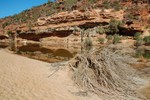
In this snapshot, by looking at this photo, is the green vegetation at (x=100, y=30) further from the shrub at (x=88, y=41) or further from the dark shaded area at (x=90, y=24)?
the shrub at (x=88, y=41)

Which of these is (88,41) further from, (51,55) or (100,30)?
(51,55)

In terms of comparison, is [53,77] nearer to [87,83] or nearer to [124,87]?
[87,83]

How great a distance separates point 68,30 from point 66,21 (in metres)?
2.28

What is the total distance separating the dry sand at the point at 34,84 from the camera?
976 centimetres

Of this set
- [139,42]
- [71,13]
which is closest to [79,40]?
[71,13]

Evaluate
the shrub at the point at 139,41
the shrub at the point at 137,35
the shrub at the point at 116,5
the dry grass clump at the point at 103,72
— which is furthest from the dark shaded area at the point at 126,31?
the dry grass clump at the point at 103,72

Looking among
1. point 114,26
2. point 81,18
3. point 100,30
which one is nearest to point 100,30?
point 100,30

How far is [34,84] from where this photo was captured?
11.2m

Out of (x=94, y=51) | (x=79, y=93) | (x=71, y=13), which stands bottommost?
(x=79, y=93)

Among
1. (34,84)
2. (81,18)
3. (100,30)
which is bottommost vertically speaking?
(34,84)

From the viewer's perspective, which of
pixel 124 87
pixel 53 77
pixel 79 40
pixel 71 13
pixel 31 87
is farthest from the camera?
pixel 71 13

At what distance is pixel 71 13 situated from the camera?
42125mm

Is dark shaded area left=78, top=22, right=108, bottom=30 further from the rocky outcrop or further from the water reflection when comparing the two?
the water reflection

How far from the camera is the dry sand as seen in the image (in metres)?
9.76
